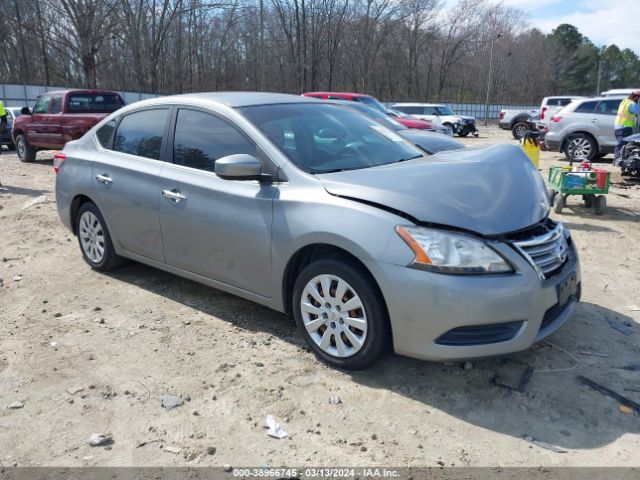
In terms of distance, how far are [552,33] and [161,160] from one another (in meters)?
91.6

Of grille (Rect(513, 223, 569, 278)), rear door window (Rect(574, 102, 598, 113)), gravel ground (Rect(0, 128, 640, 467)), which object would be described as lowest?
gravel ground (Rect(0, 128, 640, 467))

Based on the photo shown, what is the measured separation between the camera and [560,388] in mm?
3258

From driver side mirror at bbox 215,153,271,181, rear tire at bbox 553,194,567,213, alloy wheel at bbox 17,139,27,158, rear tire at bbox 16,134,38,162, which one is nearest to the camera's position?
driver side mirror at bbox 215,153,271,181

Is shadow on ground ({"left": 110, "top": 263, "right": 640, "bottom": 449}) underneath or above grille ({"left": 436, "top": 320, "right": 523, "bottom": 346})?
underneath

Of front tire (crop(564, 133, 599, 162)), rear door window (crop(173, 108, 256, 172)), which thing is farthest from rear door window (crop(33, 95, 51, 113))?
front tire (crop(564, 133, 599, 162))

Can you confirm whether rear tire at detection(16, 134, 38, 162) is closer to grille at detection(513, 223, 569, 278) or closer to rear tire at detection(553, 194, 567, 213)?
rear tire at detection(553, 194, 567, 213)

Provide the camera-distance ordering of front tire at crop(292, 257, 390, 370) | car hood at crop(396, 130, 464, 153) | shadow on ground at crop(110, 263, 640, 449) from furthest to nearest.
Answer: car hood at crop(396, 130, 464, 153) → front tire at crop(292, 257, 390, 370) → shadow on ground at crop(110, 263, 640, 449)

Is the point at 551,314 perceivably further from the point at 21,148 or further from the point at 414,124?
the point at 21,148

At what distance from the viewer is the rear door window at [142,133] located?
4.56 m

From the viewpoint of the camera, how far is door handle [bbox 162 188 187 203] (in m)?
4.19

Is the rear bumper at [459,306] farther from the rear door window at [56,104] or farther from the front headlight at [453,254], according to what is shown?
the rear door window at [56,104]

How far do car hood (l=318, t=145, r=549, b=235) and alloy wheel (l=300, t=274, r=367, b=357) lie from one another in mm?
571

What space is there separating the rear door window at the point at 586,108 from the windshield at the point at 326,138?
39.4 ft

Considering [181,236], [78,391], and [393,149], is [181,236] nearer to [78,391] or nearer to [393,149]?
[78,391]
